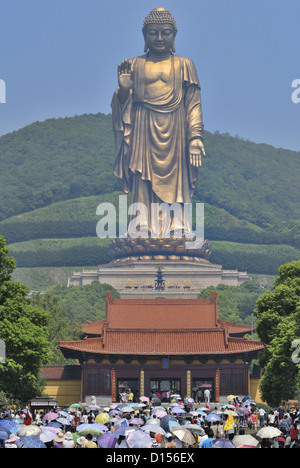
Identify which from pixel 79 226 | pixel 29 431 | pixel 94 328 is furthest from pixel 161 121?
pixel 29 431

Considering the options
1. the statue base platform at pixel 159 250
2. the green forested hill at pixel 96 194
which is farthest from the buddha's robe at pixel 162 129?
the green forested hill at pixel 96 194

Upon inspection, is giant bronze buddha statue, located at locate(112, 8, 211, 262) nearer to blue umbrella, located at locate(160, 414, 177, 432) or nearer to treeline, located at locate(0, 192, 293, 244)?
treeline, located at locate(0, 192, 293, 244)

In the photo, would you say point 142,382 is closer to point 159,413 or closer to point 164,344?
point 164,344

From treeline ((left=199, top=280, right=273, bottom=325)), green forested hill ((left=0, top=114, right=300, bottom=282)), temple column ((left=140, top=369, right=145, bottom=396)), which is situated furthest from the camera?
green forested hill ((left=0, top=114, right=300, bottom=282))

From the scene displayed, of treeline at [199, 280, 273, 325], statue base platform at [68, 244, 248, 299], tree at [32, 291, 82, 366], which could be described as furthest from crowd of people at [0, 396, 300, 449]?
statue base platform at [68, 244, 248, 299]

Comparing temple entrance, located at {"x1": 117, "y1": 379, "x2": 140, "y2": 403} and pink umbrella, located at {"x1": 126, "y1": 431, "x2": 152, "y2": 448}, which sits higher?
temple entrance, located at {"x1": 117, "y1": 379, "x2": 140, "y2": 403}

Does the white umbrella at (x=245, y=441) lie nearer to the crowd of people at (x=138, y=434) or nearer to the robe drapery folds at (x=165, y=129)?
the crowd of people at (x=138, y=434)
